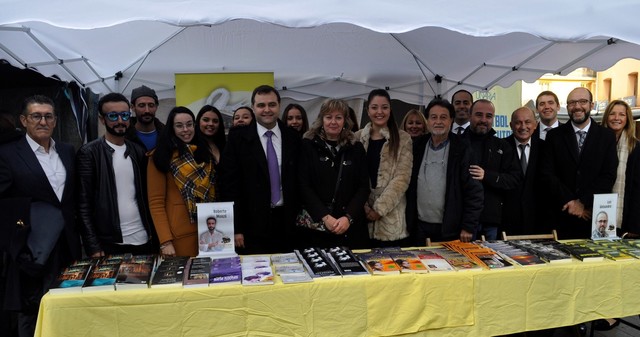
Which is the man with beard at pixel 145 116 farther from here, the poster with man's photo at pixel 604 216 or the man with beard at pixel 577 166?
the poster with man's photo at pixel 604 216

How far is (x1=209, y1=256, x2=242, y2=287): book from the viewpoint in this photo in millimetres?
1868

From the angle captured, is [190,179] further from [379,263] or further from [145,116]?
[379,263]

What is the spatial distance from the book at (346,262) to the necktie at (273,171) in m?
0.49

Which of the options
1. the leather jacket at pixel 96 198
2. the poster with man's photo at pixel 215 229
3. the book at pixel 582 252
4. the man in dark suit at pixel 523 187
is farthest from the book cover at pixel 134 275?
Answer: the man in dark suit at pixel 523 187

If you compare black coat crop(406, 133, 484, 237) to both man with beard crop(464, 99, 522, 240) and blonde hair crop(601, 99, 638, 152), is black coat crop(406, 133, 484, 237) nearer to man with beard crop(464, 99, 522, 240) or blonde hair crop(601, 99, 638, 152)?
man with beard crop(464, 99, 522, 240)

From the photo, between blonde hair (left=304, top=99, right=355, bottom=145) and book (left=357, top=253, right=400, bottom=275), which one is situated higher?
blonde hair (left=304, top=99, right=355, bottom=145)

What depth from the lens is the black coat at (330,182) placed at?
246 centimetres

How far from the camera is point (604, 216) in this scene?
2.61 metres

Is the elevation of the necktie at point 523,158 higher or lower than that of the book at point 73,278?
higher

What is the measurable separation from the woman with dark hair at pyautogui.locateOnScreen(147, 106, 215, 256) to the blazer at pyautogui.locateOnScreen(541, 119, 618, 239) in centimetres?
244

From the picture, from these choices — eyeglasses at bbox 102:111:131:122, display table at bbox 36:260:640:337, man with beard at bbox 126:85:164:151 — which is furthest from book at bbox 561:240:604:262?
man with beard at bbox 126:85:164:151

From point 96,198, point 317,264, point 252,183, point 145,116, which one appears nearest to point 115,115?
point 96,198

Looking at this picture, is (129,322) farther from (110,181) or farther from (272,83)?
(272,83)

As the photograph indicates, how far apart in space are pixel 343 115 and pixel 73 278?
63.8 inches
